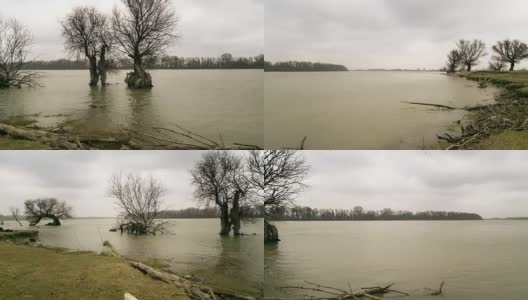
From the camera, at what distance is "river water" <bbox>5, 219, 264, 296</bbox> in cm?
1145

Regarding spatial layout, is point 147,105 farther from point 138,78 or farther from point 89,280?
point 89,280

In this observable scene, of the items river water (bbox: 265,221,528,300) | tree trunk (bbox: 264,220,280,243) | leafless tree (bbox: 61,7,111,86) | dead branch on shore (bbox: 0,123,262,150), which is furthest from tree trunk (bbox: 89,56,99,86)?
river water (bbox: 265,221,528,300)

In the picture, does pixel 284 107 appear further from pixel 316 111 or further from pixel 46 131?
pixel 46 131

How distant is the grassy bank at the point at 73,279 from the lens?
787 centimetres

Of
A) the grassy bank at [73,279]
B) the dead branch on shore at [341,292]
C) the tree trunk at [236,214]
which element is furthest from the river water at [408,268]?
the grassy bank at [73,279]

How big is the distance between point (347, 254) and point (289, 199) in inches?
136

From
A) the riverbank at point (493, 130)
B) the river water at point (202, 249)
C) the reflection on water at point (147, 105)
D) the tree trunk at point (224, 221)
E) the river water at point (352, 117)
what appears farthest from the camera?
the tree trunk at point (224, 221)

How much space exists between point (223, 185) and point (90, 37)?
9.82m

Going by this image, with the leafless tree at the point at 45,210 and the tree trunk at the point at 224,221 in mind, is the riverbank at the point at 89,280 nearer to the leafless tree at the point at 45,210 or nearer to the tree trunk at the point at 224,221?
the tree trunk at the point at 224,221

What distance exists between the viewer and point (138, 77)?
19.7 m

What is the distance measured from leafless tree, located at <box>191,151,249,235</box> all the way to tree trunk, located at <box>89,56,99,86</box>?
697 cm

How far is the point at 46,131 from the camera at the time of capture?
11.3 meters

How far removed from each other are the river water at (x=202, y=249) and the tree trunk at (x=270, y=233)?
0.42m

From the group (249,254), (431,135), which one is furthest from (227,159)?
(431,135)
